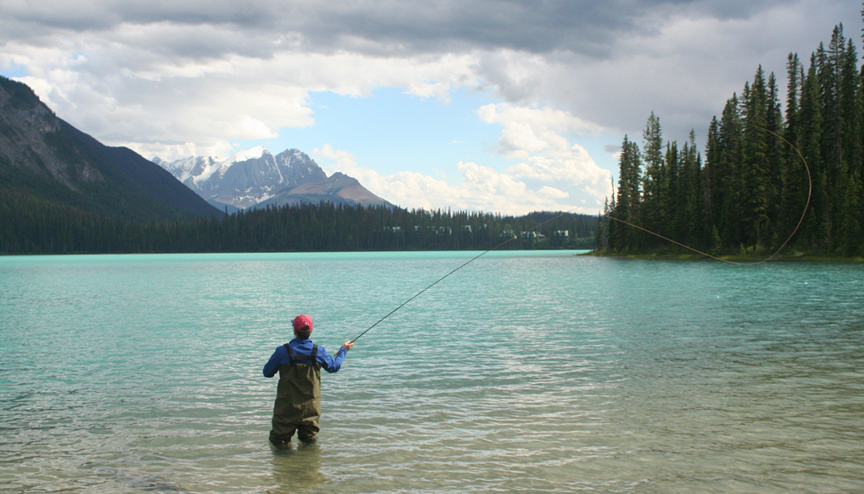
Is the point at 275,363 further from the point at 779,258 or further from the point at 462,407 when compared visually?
the point at 779,258

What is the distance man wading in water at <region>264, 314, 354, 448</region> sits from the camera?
9.23 metres

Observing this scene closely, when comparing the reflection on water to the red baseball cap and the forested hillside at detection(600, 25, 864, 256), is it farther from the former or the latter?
the forested hillside at detection(600, 25, 864, 256)

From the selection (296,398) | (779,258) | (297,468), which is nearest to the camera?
(297,468)

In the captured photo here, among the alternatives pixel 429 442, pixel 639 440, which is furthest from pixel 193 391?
pixel 639 440

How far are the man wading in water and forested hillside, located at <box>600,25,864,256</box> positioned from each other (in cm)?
8328

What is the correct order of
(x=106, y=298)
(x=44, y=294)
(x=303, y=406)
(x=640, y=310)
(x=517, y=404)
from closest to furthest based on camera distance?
(x=303, y=406) < (x=517, y=404) < (x=640, y=310) < (x=106, y=298) < (x=44, y=294)

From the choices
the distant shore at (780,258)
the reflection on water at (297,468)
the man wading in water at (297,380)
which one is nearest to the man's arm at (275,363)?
the man wading in water at (297,380)

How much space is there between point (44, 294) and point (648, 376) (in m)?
47.7

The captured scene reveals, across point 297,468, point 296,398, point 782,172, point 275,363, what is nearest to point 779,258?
point 782,172

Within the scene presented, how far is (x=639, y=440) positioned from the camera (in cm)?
953

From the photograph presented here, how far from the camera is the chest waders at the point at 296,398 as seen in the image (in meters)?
9.24

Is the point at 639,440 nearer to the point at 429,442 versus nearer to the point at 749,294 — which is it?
the point at 429,442

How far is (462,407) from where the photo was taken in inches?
466

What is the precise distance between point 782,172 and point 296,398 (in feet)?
313
